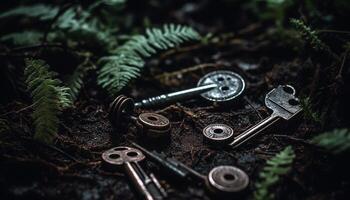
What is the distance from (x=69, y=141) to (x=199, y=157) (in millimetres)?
1129

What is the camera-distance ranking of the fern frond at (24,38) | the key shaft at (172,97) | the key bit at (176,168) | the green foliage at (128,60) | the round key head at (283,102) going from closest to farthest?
the key bit at (176,168)
the round key head at (283,102)
the key shaft at (172,97)
the green foliage at (128,60)
the fern frond at (24,38)

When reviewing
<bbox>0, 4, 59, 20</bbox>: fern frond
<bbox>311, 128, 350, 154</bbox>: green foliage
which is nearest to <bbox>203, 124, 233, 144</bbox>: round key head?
<bbox>311, 128, 350, 154</bbox>: green foliage

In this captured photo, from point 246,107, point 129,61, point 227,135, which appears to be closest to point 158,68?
point 129,61

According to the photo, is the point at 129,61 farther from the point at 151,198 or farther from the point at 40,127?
the point at 151,198

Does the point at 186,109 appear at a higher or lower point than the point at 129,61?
lower

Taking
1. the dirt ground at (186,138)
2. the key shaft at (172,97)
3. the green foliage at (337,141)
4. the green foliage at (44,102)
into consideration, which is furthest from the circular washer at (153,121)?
the green foliage at (337,141)

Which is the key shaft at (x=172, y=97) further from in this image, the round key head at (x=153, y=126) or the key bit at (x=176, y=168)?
the key bit at (x=176, y=168)

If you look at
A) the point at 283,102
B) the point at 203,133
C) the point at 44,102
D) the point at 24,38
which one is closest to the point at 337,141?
the point at 283,102

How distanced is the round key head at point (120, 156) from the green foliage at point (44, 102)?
448 mm

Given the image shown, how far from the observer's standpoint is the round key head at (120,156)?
9.10 feet

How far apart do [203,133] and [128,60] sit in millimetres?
1282

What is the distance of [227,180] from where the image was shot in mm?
2510

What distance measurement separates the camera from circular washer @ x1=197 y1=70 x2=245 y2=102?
141 inches

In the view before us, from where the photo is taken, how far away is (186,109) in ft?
11.7
